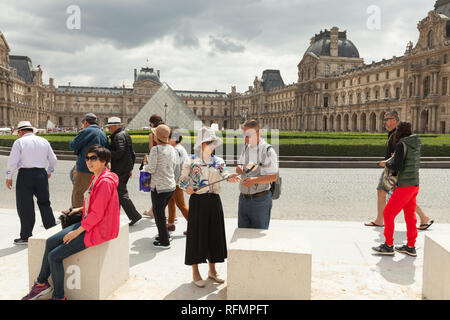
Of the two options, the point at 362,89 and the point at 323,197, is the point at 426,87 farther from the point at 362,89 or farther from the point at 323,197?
the point at 323,197

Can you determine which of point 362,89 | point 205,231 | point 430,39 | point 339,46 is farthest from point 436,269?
point 339,46

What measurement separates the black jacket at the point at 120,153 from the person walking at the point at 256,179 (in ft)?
8.03

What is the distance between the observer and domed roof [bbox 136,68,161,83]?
104000 mm

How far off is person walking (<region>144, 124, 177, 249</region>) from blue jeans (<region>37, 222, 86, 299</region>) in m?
1.62

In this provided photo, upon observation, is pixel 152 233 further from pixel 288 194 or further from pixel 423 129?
pixel 423 129

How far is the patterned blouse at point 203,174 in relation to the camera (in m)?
3.61

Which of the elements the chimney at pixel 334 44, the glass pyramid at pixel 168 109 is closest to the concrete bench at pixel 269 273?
the glass pyramid at pixel 168 109

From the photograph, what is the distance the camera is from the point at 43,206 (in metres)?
5.09

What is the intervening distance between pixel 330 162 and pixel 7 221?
11.2 meters

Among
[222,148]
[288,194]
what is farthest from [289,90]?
[288,194]

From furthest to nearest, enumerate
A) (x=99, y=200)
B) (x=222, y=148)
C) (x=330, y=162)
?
1. (x=222, y=148)
2. (x=330, y=162)
3. (x=99, y=200)

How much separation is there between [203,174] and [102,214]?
3.18ft

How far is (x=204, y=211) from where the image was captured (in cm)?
360

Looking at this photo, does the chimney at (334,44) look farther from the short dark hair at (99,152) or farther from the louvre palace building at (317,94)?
the short dark hair at (99,152)
